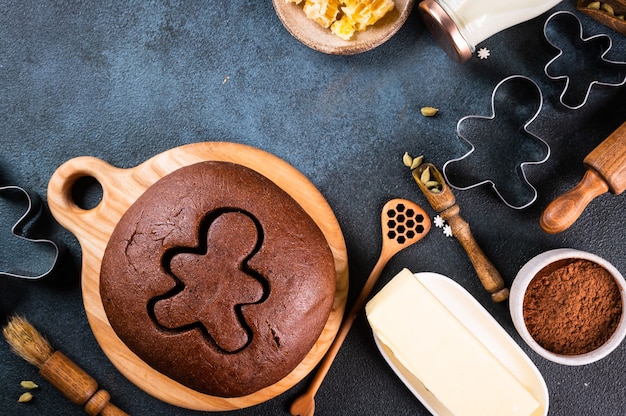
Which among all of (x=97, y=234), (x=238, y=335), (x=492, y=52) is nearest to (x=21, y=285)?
(x=97, y=234)

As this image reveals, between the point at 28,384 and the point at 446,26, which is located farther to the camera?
the point at 28,384

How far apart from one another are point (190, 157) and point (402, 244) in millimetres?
727

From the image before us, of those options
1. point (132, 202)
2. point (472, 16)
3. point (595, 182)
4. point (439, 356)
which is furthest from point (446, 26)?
point (132, 202)

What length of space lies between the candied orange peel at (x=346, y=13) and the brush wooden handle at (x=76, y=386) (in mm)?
1342

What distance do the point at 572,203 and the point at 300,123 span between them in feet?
2.89

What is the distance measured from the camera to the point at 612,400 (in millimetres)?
1914

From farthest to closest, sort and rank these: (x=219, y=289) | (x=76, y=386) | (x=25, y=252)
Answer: (x=25, y=252), (x=76, y=386), (x=219, y=289)

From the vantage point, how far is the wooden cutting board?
5.82ft

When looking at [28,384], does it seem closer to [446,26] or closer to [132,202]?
[132,202]

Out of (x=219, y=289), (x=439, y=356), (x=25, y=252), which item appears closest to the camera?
(x=219, y=289)

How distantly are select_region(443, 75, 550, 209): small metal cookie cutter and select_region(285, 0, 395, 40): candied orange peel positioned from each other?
0.44 m

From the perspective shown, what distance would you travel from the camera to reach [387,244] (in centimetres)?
188

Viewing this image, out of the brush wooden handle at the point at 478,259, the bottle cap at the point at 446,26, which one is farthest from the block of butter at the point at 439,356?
the bottle cap at the point at 446,26

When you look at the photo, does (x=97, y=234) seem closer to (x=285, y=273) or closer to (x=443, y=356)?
(x=285, y=273)
